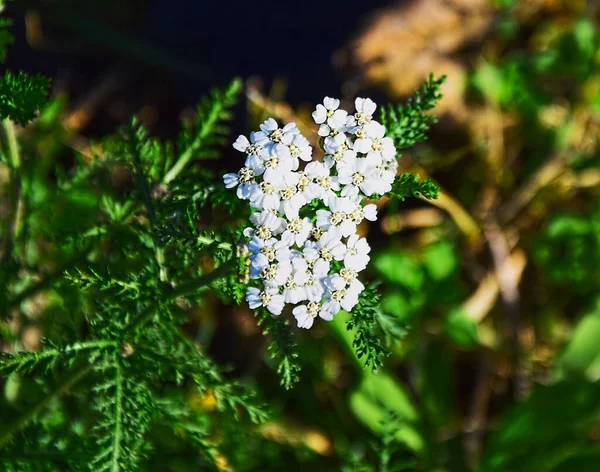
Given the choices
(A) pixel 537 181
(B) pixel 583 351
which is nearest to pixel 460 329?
(B) pixel 583 351

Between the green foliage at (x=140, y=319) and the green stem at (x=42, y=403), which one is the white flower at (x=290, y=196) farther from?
the green stem at (x=42, y=403)

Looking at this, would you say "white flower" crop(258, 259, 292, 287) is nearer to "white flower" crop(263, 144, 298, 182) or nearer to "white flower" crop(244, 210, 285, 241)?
"white flower" crop(244, 210, 285, 241)

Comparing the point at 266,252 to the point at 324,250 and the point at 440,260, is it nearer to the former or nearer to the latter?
the point at 324,250

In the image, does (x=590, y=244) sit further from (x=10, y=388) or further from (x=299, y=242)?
(x=10, y=388)

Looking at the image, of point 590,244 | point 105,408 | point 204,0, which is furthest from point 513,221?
→ point 105,408

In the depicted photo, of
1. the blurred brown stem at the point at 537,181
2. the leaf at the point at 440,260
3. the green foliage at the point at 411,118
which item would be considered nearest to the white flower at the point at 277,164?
the green foliage at the point at 411,118

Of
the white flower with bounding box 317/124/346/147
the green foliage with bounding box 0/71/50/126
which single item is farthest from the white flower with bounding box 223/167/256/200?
the green foliage with bounding box 0/71/50/126
